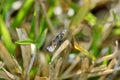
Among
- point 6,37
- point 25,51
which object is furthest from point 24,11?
point 25,51

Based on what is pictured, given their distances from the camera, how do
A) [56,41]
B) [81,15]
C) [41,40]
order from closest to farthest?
[56,41] → [41,40] → [81,15]

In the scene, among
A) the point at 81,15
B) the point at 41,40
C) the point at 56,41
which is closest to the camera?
the point at 56,41

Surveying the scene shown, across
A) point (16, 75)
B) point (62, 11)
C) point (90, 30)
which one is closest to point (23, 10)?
point (62, 11)

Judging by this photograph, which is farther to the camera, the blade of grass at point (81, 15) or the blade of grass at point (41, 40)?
the blade of grass at point (81, 15)

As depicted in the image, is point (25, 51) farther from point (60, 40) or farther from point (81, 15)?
point (81, 15)

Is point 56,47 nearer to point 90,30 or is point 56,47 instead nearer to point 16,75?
point 16,75

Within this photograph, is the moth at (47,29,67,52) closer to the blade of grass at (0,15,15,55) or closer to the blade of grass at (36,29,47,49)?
the blade of grass at (36,29,47,49)

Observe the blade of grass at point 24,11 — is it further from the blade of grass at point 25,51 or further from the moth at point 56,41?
Answer: the moth at point 56,41

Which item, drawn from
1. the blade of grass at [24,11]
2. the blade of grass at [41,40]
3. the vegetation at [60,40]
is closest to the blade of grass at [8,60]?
the vegetation at [60,40]
